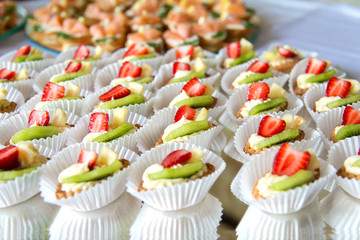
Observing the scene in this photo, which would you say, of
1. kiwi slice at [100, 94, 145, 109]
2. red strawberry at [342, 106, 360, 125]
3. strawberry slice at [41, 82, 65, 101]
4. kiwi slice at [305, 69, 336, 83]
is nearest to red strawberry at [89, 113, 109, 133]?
kiwi slice at [100, 94, 145, 109]

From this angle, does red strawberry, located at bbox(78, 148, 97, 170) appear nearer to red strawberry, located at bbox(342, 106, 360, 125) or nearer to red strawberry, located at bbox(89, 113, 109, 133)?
red strawberry, located at bbox(89, 113, 109, 133)

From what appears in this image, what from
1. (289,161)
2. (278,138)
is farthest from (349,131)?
(289,161)

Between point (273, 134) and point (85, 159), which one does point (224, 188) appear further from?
point (85, 159)

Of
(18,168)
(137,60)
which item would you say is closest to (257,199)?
(18,168)

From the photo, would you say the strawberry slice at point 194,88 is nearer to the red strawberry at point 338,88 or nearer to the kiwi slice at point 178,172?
the red strawberry at point 338,88

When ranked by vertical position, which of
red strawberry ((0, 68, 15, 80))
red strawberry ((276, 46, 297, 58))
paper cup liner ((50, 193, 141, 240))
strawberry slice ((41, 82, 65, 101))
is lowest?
paper cup liner ((50, 193, 141, 240))

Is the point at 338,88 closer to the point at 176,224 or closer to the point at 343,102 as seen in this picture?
the point at 343,102

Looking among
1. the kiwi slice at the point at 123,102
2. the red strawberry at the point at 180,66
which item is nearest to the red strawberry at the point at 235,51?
the red strawberry at the point at 180,66
